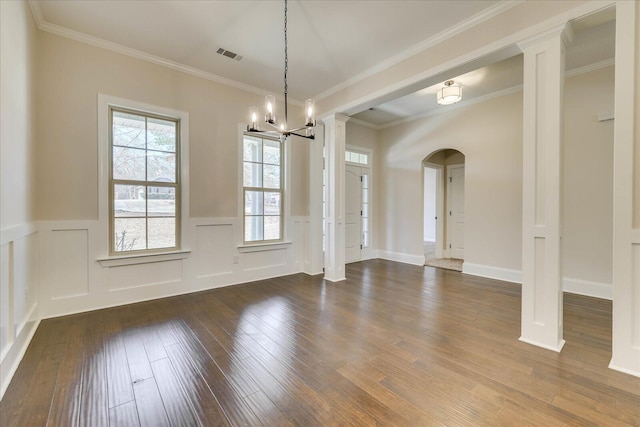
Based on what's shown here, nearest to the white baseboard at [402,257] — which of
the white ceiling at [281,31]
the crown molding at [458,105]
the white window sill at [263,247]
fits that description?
the white window sill at [263,247]

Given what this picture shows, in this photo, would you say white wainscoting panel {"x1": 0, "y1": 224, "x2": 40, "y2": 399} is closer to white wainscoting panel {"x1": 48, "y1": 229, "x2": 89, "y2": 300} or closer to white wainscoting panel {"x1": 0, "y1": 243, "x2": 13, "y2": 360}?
white wainscoting panel {"x1": 0, "y1": 243, "x2": 13, "y2": 360}

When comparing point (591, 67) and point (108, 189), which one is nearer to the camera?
point (108, 189)

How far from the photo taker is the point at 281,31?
3129mm

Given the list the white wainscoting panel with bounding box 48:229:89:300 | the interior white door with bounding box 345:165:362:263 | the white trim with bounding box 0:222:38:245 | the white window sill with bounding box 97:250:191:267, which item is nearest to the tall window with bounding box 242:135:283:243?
the white window sill with bounding box 97:250:191:267

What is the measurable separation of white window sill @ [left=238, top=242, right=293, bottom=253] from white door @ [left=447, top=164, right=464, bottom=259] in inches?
160

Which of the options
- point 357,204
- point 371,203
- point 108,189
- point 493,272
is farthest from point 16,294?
point 493,272

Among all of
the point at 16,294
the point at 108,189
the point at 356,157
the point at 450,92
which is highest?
the point at 450,92

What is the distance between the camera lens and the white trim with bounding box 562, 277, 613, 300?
12.1ft

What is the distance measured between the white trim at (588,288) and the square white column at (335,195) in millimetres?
3124

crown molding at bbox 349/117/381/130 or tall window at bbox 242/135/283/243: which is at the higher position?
crown molding at bbox 349/117/381/130

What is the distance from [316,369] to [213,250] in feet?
8.81

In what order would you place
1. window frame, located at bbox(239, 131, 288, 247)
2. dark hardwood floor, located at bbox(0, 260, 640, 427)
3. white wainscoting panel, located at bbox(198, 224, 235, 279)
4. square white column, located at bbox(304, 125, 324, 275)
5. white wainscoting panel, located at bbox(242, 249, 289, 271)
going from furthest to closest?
square white column, located at bbox(304, 125, 324, 275) → white wainscoting panel, located at bbox(242, 249, 289, 271) → window frame, located at bbox(239, 131, 288, 247) → white wainscoting panel, located at bbox(198, 224, 235, 279) → dark hardwood floor, located at bbox(0, 260, 640, 427)

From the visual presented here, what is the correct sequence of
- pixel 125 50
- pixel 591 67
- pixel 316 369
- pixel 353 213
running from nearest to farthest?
pixel 316 369
pixel 125 50
pixel 591 67
pixel 353 213

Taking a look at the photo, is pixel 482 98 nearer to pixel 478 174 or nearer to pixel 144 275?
pixel 478 174
